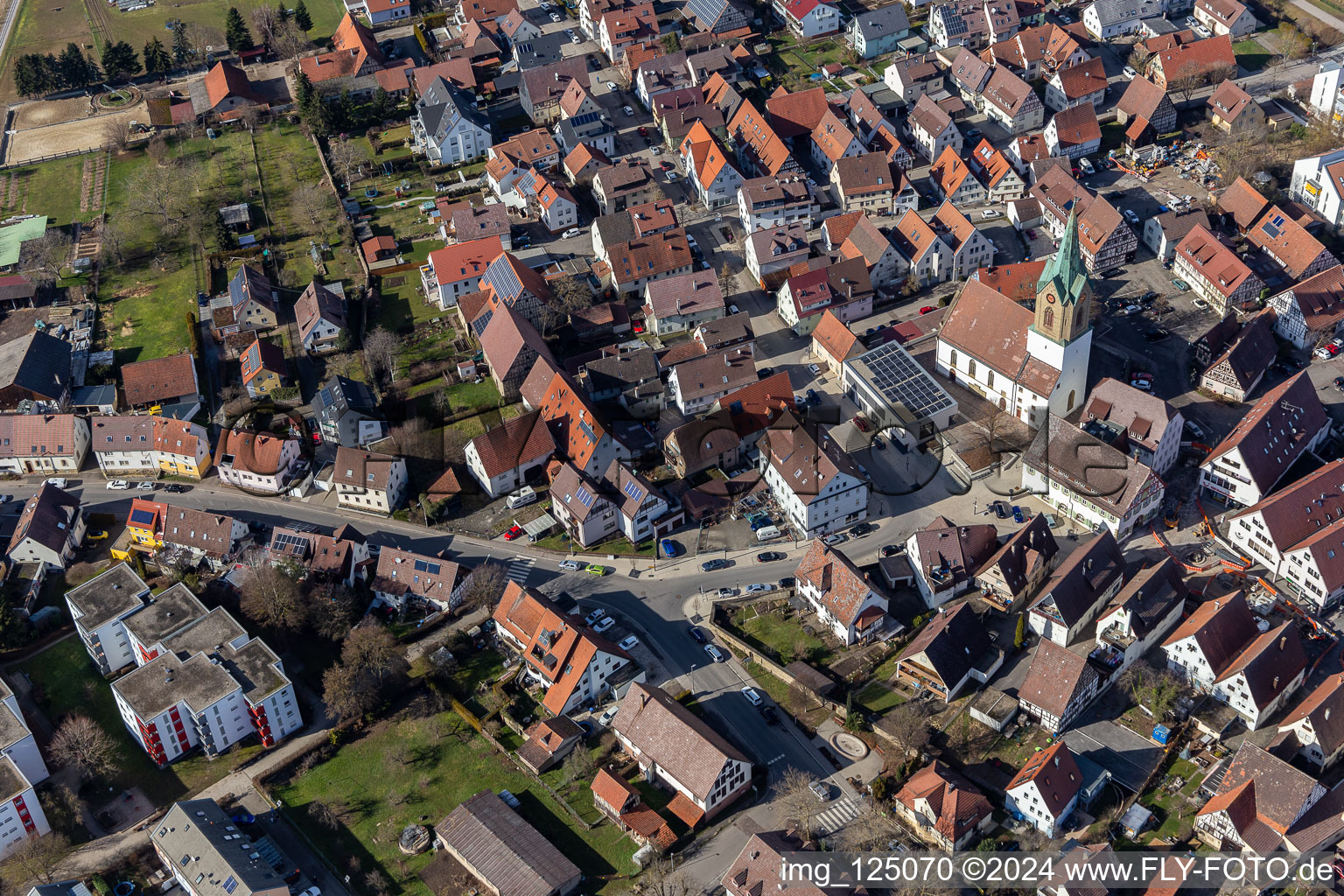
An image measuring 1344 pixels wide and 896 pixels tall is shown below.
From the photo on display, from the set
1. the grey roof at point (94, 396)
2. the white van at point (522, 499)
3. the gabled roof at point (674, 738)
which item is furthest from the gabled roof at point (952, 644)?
the grey roof at point (94, 396)

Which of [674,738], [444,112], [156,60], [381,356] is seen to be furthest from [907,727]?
[156,60]

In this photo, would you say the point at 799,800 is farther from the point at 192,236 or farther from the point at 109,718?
the point at 192,236

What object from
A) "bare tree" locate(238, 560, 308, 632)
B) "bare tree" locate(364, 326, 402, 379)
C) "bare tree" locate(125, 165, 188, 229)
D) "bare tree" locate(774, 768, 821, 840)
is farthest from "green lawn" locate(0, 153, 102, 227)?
"bare tree" locate(774, 768, 821, 840)

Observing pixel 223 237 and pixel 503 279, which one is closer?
pixel 503 279

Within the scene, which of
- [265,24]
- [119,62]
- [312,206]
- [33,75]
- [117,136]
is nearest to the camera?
[312,206]

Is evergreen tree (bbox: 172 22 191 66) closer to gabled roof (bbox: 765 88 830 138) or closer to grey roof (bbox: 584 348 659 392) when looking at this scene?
gabled roof (bbox: 765 88 830 138)

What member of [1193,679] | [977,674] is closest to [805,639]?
[977,674]

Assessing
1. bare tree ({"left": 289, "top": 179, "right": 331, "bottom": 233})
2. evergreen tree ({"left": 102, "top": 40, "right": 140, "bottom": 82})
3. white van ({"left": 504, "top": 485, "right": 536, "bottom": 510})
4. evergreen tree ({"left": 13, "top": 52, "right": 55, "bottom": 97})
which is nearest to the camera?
white van ({"left": 504, "top": 485, "right": 536, "bottom": 510})
